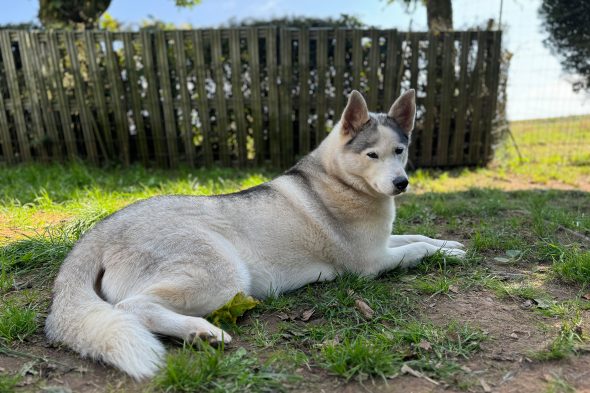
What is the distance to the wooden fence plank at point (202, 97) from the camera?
25.7ft

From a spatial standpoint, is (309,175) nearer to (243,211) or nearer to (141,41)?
(243,211)

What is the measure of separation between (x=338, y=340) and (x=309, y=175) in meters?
1.55

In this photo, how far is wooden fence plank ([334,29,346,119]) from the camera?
7844mm

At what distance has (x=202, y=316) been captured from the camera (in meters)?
2.70

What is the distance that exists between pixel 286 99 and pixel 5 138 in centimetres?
562

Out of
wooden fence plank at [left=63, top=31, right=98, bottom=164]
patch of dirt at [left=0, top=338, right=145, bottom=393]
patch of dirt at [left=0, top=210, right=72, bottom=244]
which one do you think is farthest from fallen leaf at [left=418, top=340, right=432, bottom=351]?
wooden fence plank at [left=63, top=31, right=98, bottom=164]

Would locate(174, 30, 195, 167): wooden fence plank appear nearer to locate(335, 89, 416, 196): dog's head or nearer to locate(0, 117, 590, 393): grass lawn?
locate(0, 117, 590, 393): grass lawn

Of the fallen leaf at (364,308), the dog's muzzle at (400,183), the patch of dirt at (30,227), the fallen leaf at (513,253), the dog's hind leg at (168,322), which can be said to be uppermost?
the dog's muzzle at (400,183)

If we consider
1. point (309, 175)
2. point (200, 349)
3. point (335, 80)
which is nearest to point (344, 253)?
point (309, 175)

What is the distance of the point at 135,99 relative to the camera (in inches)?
319

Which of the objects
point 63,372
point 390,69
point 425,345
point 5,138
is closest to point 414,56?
point 390,69

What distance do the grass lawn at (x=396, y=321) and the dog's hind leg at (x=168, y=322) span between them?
0.08 metres

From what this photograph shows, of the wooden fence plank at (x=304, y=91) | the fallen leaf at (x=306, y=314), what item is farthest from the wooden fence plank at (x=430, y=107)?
the fallen leaf at (x=306, y=314)

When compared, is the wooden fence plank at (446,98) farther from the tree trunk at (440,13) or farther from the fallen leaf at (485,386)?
the fallen leaf at (485,386)
